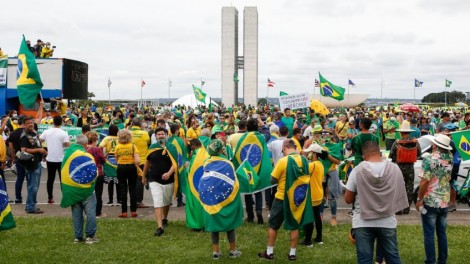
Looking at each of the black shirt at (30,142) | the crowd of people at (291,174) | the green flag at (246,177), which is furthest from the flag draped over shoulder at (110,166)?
the green flag at (246,177)

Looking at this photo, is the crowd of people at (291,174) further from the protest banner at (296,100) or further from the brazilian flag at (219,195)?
the protest banner at (296,100)

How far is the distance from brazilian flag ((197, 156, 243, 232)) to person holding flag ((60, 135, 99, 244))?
6.44 feet

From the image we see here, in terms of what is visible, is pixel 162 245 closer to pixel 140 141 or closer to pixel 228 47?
pixel 140 141

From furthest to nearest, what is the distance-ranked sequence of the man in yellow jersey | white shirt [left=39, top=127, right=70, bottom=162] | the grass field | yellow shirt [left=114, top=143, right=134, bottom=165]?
1. the man in yellow jersey
2. white shirt [left=39, top=127, right=70, bottom=162]
3. yellow shirt [left=114, top=143, right=134, bottom=165]
4. the grass field

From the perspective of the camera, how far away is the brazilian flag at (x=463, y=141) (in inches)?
326

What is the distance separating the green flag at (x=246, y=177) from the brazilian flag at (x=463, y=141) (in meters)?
3.30

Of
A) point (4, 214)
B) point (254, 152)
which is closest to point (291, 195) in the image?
point (254, 152)

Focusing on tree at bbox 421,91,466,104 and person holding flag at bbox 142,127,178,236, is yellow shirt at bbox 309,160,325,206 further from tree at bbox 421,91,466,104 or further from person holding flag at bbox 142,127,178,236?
tree at bbox 421,91,466,104

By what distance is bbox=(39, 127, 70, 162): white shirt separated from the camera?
34.0 feet

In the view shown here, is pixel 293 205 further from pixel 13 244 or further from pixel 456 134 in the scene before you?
pixel 13 244

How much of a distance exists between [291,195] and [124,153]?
360cm

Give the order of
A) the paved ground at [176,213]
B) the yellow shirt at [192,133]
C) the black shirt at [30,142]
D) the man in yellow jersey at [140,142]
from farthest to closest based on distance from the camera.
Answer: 1. the yellow shirt at [192,133]
2. the man in yellow jersey at [140,142]
3. the black shirt at [30,142]
4. the paved ground at [176,213]

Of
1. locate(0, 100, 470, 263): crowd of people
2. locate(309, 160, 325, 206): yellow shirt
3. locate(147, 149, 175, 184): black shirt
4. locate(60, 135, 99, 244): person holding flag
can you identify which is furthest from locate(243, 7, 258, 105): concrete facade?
locate(309, 160, 325, 206): yellow shirt

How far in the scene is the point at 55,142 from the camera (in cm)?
1037
